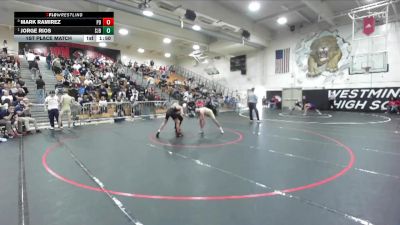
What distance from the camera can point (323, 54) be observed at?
1984 centimetres

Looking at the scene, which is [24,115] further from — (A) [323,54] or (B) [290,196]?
(A) [323,54]

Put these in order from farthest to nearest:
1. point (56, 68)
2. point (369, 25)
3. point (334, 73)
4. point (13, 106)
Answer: point (334, 73) < point (56, 68) < point (369, 25) < point (13, 106)

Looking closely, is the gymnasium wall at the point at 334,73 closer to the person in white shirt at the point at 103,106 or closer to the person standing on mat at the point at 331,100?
the person standing on mat at the point at 331,100

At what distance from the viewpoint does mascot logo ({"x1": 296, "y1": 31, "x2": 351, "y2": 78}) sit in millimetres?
18833

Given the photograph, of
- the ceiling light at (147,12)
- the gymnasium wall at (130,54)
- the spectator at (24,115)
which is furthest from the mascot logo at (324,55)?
the spectator at (24,115)

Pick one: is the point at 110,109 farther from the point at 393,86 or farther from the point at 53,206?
the point at 393,86

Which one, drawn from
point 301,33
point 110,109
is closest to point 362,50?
point 301,33

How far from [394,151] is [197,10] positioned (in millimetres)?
12383

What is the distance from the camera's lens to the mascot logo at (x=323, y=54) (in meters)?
18.8

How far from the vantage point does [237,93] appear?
25875 millimetres

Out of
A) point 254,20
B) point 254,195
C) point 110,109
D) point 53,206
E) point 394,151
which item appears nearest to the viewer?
point 53,206
